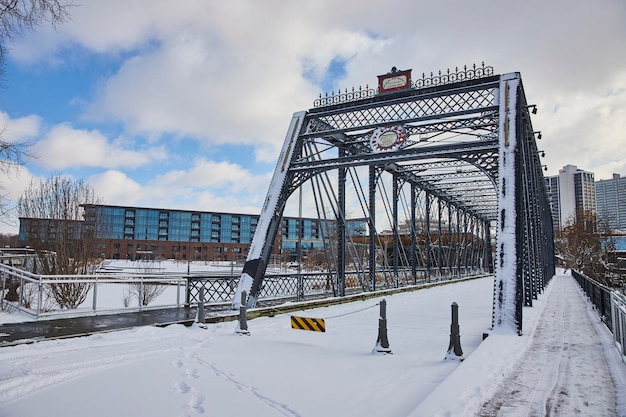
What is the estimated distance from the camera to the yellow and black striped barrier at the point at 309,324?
29.2ft

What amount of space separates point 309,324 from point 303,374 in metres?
2.69

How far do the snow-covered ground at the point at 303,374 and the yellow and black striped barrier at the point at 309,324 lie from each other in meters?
0.28

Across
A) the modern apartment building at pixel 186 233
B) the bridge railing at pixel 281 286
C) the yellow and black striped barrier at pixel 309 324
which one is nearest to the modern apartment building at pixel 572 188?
the modern apartment building at pixel 186 233

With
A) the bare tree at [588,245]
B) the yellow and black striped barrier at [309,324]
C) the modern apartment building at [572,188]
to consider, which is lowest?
the yellow and black striped barrier at [309,324]

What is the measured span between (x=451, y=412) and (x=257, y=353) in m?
4.16

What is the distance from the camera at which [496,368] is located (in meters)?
6.07

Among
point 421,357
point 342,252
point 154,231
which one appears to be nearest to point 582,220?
point 342,252

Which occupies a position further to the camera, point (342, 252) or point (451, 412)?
point (342, 252)

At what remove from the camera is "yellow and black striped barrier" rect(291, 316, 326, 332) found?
8.89m

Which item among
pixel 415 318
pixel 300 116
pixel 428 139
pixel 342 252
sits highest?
pixel 300 116

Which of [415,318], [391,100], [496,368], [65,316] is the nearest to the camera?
[496,368]

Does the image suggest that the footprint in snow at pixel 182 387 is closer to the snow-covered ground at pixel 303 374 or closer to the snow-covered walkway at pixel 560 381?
the snow-covered ground at pixel 303 374

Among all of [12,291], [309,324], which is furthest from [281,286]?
[309,324]

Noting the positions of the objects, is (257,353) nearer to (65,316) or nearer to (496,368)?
(496,368)
